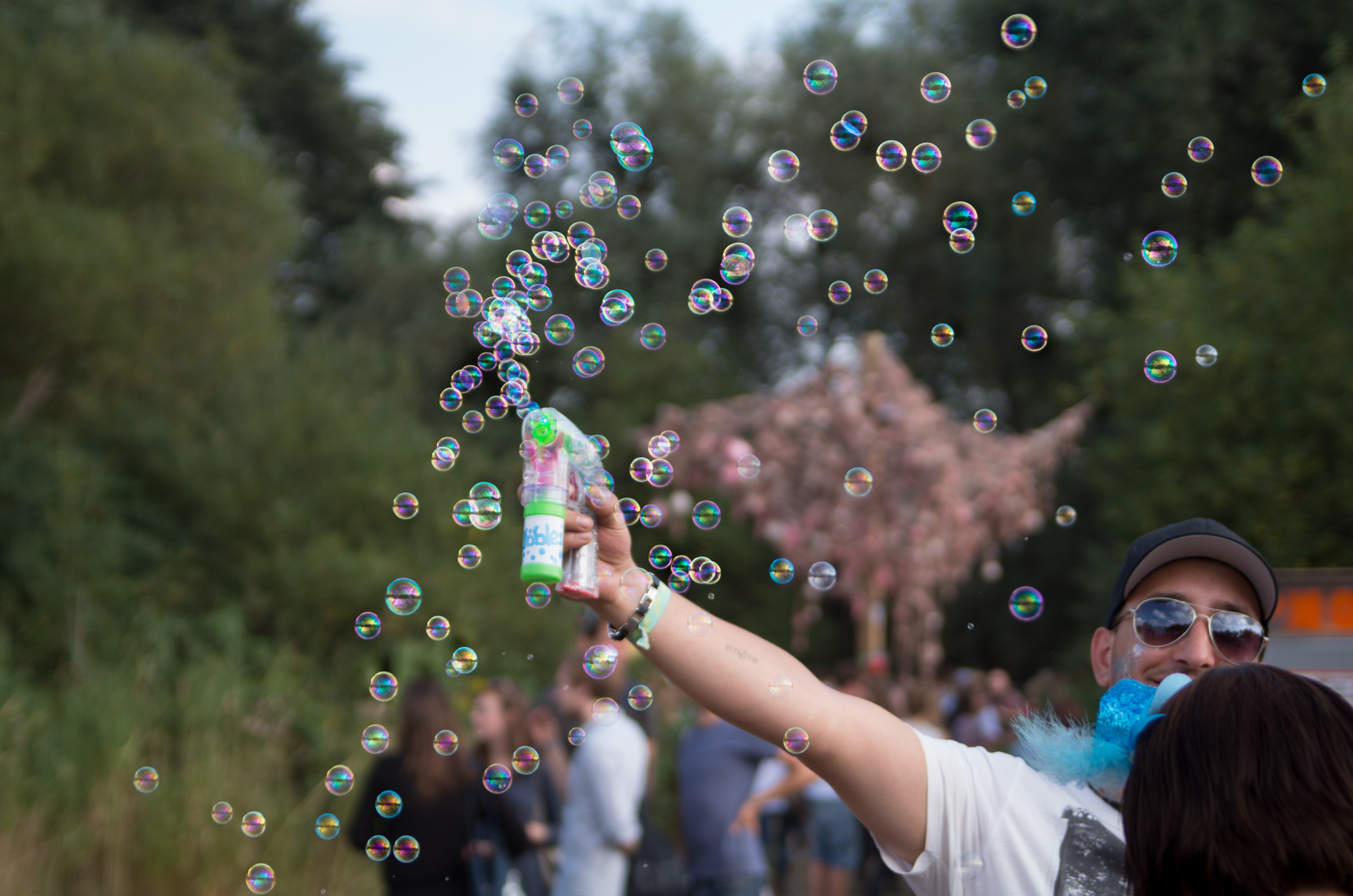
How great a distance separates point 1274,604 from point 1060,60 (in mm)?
15512

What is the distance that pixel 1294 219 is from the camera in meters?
7.77

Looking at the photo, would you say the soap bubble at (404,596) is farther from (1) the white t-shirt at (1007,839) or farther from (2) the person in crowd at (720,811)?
(2) the person in crowd at (720,811)

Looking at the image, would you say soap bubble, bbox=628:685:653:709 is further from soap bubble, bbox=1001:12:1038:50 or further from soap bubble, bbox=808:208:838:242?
soap bubble, bbox=1001:12:1038:50

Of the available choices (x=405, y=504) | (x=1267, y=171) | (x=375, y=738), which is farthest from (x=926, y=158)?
(x=375, y=738)

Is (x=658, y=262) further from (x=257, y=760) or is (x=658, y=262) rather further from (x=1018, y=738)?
(x=257, y=760)

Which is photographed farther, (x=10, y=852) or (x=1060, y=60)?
(x=1060, y=60)

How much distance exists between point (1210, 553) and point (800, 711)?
0.78 m

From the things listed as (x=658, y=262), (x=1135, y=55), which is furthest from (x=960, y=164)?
(x=658, y=262)

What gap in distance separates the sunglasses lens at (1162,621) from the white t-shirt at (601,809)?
2.63 m

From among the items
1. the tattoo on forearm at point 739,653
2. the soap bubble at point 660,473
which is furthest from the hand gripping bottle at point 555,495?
the soap bubble at point 660,473

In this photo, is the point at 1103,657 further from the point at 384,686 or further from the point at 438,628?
the point at 384,686

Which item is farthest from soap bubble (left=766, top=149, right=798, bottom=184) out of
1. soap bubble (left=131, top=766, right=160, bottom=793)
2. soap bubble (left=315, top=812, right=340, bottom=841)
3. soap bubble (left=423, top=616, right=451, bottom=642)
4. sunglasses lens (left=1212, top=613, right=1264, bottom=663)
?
soap bubble (left=131, top=766, right=160, bottom=793)

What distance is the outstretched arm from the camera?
1.59 metres

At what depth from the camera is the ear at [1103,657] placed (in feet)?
6.45
